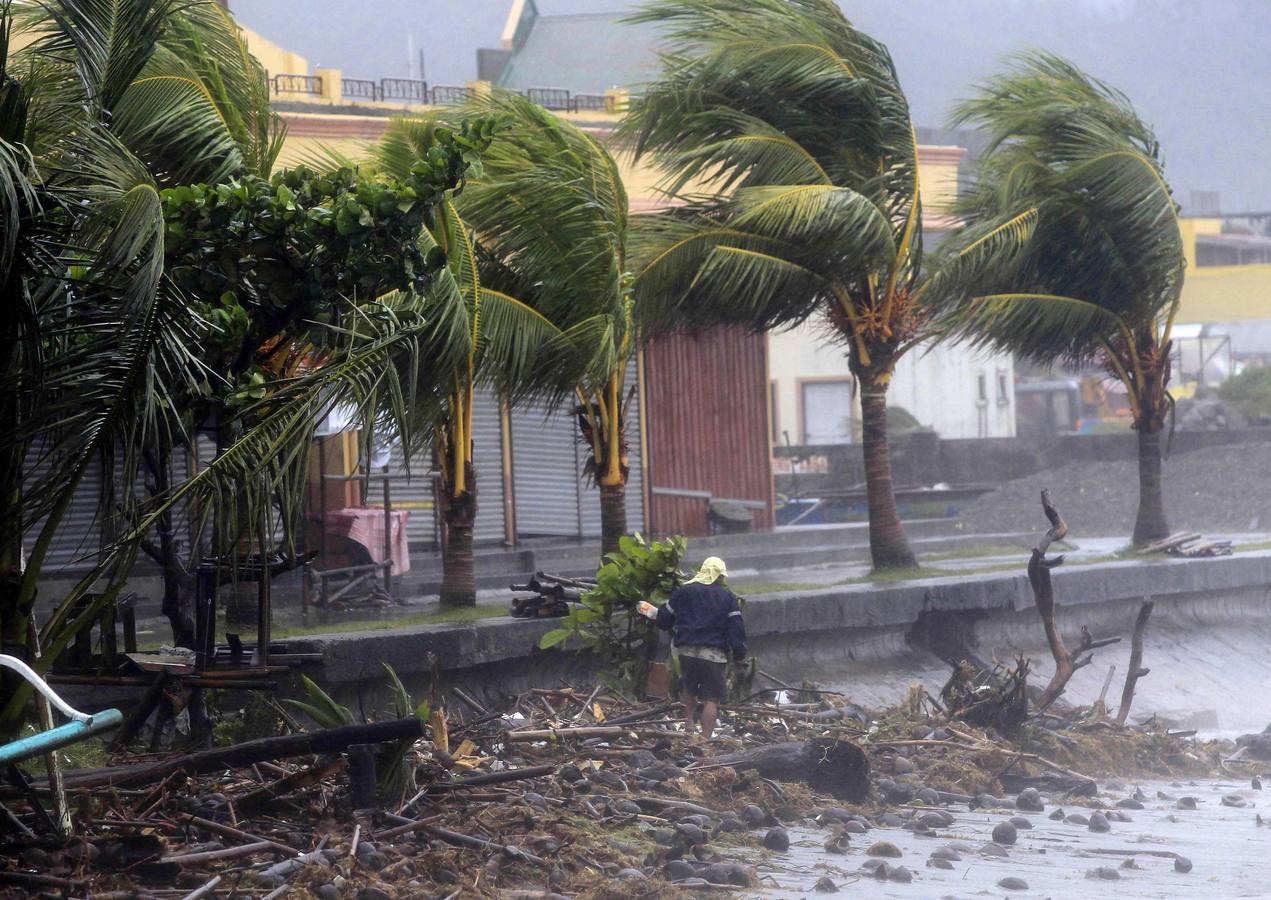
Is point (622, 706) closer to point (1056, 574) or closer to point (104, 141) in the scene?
point (104, 141)

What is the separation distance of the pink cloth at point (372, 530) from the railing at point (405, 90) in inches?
513

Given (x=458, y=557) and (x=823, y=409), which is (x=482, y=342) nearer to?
(x=458, y=557)

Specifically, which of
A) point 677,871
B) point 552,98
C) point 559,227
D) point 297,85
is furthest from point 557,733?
point 552,98

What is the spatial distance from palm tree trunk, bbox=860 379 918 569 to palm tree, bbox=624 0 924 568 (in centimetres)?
125

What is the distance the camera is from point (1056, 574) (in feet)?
50.2

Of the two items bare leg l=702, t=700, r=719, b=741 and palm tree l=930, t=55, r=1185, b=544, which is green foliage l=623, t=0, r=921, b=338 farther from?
bare leg l=702, t=700, r=719, b=741

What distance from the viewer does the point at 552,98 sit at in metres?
28.5

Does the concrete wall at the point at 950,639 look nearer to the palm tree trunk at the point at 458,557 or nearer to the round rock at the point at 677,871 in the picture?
the palm tree trunk at the point at 458,557

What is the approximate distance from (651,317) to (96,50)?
717cm

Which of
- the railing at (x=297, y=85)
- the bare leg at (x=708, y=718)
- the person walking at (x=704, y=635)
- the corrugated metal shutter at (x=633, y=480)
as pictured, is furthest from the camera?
the railing at (x=297, y=85)

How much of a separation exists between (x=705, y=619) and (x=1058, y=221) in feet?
25.4

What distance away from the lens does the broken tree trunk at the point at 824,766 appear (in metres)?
8.86

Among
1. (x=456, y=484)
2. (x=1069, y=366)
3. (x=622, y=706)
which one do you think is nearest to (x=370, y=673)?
(x=622, y=706)

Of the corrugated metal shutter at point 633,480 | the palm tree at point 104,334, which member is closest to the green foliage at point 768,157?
the corrugated metal shutter at point 633,480
